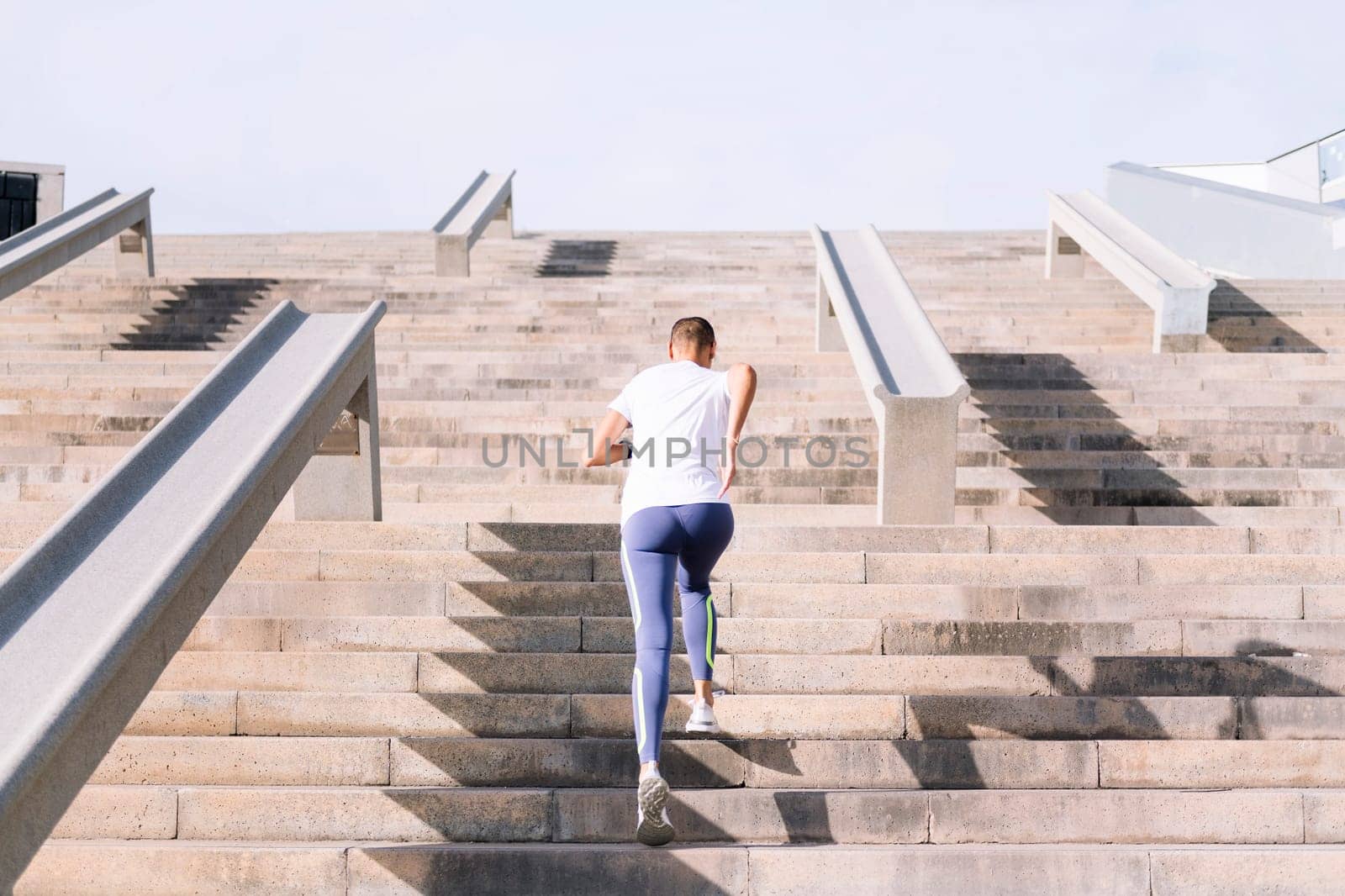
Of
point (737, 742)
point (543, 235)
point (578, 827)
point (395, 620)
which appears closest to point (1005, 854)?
point (737, 742)

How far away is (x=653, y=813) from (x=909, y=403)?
3024 millimetres

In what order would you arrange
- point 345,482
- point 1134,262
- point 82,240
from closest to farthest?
1. point 345,482
2. point 1134,262
3. point 82,240

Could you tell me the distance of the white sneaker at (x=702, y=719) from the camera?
446 cm

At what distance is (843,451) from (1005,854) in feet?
13.7

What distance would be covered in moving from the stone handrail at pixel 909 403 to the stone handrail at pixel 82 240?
20.2 feet

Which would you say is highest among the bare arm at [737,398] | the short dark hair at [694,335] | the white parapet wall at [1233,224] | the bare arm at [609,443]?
the white parapet wall at [1233,224]

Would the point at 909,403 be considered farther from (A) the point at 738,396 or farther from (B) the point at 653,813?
(B) the point at 653,813

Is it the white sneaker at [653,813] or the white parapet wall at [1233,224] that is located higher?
the white parapet wall at [1233,224]

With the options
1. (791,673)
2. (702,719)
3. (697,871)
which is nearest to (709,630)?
(702,719)

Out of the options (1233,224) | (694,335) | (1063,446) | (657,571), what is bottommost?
(657,571)

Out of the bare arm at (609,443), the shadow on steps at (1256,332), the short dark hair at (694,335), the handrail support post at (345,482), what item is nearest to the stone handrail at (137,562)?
the handrail support post at (345,482)

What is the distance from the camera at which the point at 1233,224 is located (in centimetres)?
1770

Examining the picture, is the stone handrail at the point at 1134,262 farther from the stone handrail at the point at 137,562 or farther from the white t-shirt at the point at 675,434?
the white t-shirt at the point at 675,434

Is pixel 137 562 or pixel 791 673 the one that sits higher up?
pixel 137 562
